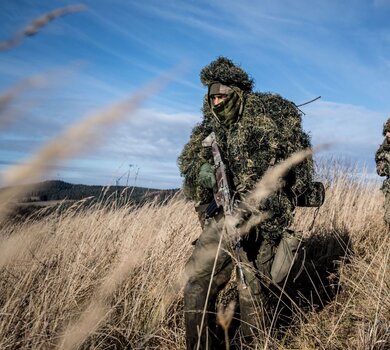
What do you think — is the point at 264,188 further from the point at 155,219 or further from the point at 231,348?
the point at 155,219

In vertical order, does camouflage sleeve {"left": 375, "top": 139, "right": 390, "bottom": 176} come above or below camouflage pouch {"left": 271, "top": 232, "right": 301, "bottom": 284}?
A: above

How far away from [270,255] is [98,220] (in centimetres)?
226

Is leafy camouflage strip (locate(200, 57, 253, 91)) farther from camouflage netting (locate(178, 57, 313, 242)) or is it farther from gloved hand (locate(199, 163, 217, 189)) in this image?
gloved hand (locate(199, 163, 217, 189))

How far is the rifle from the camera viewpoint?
94.9 inches

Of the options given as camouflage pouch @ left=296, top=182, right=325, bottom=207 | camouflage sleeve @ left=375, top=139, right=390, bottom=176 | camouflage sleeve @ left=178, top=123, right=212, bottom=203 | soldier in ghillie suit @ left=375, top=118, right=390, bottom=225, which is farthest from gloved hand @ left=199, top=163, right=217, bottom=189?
camouflage sleeve @ left=375, top=139, right=390, bottom=176

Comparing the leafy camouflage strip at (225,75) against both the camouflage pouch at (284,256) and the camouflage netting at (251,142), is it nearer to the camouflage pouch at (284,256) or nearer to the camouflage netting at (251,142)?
the camouflage netting at (251,142)

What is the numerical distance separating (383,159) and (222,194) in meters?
4.25

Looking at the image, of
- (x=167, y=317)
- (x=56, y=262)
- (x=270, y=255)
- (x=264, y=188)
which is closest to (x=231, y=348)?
(x=167, y=317)

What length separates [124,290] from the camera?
2953 millimetres

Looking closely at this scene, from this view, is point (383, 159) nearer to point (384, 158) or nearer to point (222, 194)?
point (384, 158)

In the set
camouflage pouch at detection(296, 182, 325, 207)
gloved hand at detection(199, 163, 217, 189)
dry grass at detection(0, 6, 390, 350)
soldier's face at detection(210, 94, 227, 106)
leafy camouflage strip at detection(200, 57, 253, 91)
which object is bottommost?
dry grass at detection(0, 6, 390, 350)

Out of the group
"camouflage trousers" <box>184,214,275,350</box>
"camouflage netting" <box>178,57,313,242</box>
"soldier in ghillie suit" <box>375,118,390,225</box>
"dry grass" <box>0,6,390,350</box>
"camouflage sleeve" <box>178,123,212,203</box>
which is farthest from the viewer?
"soldier in ghillie suit" <box>375,118,390,225</box>

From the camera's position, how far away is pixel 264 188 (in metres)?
1.54

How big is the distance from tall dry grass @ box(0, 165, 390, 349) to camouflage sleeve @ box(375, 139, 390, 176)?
124 centimetres
